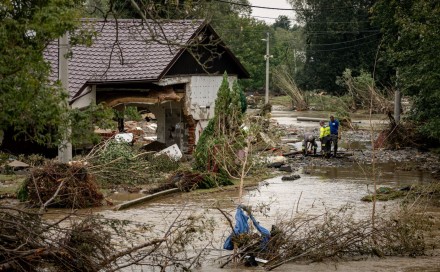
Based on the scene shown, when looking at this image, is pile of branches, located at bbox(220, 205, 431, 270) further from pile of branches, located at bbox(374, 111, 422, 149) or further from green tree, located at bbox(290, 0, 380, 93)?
green tree, located at bbox(290, 0, 380, 93)

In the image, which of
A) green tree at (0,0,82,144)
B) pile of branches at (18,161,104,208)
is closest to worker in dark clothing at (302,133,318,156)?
pile of branches at (18,161,104,208)

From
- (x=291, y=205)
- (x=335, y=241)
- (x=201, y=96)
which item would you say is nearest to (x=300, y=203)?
(x=291, y=205)

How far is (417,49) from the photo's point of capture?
29.5 metres

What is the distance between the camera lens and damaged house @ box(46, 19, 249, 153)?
99.8 ft

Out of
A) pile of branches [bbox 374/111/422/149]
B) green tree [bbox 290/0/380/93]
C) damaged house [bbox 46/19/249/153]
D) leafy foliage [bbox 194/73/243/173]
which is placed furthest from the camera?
green tree [bbox 290/0/380/93]

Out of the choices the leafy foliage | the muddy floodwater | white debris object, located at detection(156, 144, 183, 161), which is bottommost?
the muddy floodwater

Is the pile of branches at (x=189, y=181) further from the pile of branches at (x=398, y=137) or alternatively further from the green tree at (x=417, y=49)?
the pile of branches at (x=398, y=137)

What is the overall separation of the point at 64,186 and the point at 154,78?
10.1 m

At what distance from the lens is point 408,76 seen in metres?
30.4

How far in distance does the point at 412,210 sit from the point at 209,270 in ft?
15.4

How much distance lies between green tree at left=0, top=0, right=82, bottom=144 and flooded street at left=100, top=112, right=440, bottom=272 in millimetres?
3190

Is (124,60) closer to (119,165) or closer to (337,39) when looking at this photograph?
(119,165)

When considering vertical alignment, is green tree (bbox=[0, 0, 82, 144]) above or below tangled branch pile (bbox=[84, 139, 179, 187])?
above

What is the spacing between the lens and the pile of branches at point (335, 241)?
52.4 feet
